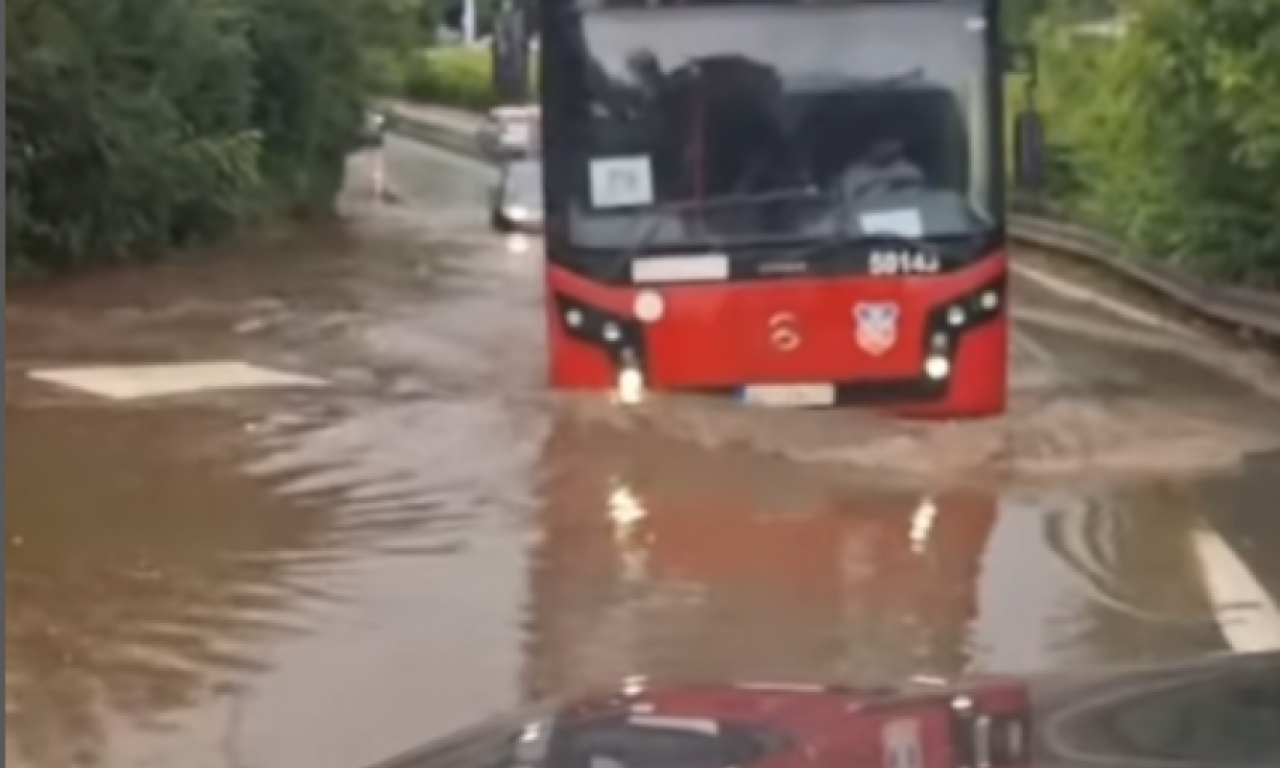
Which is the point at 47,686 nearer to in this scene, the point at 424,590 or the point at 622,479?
the point at 424,590

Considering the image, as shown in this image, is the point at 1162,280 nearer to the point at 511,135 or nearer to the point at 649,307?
the point at 649,307

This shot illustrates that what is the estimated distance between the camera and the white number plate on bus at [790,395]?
58.7 ft

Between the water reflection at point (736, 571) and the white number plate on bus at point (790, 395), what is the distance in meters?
1.00

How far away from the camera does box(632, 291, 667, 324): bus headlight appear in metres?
17.5

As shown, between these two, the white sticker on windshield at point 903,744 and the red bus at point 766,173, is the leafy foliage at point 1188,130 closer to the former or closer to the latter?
the red bus at point 766,173

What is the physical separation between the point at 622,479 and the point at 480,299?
14774 mm

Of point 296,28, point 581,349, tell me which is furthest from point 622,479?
point 296,28

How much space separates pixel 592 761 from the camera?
3.89 metres

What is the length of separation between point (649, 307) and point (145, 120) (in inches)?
654


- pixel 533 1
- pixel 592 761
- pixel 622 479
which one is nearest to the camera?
pixel 592 761

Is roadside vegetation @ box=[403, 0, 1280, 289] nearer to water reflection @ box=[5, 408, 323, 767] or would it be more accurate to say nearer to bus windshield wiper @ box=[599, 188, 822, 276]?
bus windshield wiper @ box=[599, 188, 822, 276]

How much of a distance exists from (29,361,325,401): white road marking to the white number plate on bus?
381 centimetres

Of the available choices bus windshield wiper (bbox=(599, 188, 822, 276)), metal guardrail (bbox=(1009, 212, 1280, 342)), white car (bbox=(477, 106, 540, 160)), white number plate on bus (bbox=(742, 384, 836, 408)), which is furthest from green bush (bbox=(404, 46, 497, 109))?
bus windshield wiper (bbox=(599, 188, 822, 276))

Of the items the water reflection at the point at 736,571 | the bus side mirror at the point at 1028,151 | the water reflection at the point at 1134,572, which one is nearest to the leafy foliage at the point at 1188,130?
the bus side mirror at the point at 1028,151
